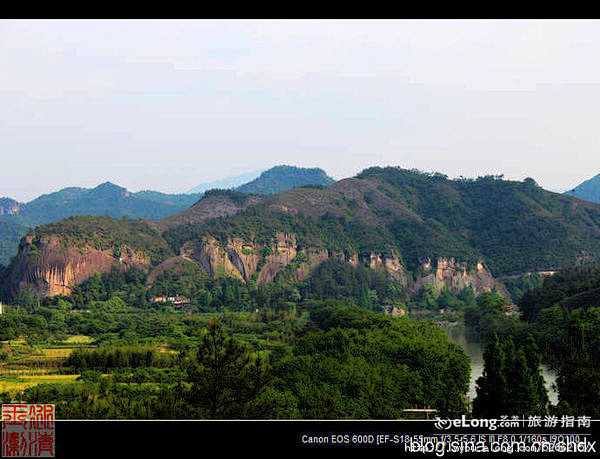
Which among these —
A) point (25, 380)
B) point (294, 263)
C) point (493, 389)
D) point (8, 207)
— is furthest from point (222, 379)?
point (8, 207)

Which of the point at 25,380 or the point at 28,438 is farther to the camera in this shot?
the point at 25,380

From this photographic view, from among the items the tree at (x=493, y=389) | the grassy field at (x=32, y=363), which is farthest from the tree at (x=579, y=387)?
the grassy field at (x=32, y=363)

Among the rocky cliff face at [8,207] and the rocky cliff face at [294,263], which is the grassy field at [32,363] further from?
the rocky cliff face at [8,207]

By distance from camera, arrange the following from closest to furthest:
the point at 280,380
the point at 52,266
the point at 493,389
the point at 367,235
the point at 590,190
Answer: the point at 493,389 → the point at 280,380 → the point at 52,266 → the point at 367,235 → the point at 590,190

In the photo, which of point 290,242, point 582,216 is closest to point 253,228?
point 290,242

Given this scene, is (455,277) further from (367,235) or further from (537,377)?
(537,377)

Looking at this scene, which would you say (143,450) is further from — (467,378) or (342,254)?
(342,254)
